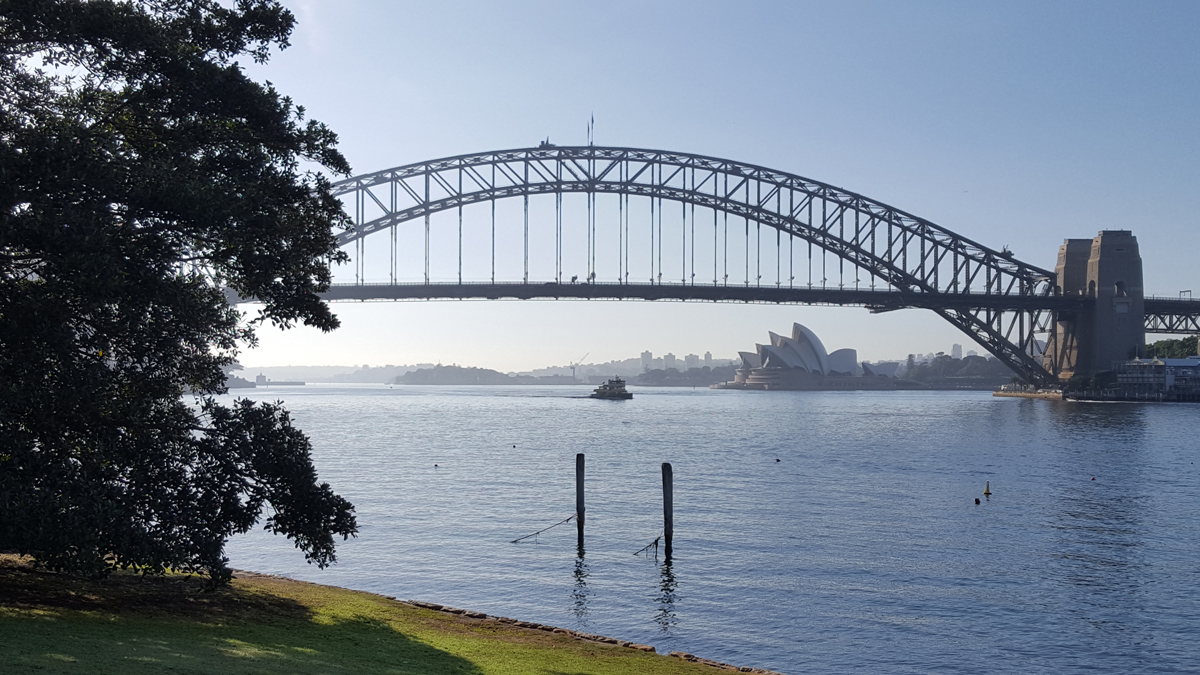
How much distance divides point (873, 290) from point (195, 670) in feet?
315

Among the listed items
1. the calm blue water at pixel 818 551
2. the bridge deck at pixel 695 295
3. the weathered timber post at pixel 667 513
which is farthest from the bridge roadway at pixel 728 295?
the weathered timber post at pixel 667 513

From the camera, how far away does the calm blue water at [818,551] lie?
55.4 ft

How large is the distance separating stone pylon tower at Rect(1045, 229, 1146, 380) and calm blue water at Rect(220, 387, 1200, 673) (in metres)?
59.6

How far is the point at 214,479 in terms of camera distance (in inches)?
569

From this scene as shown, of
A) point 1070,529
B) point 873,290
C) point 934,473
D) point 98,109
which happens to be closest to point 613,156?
point 873,290

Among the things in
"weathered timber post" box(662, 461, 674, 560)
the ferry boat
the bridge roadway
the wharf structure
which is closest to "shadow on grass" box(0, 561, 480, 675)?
"weathered timber post" box(662, 461, 674, 560)

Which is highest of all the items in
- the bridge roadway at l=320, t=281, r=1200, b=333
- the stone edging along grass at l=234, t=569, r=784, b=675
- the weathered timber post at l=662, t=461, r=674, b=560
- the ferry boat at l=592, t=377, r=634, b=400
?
the bridge roadway at l=320, t=281, r=1200, b=333

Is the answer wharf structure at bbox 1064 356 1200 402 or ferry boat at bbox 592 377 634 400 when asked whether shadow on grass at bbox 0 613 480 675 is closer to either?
→ wharf structure at bbox 1064 356 1200 402

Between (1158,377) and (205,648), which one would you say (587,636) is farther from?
(1158,377)

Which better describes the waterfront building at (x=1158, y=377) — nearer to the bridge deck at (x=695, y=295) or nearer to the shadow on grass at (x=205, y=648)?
the bridge deck at (x=695, y=295)

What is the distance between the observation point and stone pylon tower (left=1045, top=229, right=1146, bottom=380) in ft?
346

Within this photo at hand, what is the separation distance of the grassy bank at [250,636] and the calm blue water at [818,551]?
2.85m

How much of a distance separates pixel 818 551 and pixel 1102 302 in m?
93.5

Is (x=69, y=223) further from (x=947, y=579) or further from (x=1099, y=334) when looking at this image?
(x=1099, y=334)
